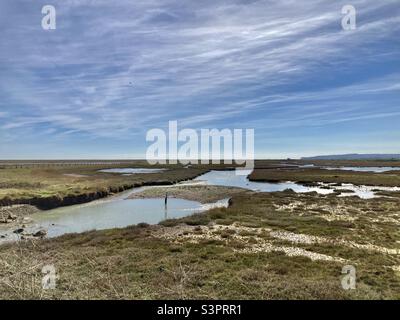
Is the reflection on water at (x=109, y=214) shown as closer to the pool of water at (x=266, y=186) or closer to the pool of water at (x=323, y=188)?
the pool of water at (x=266, y=186)

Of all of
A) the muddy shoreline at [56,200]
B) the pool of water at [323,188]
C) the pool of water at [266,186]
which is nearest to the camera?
Answer: the muddy shoreline at [56,200]

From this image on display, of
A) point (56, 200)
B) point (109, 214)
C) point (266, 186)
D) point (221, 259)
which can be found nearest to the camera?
point (221, 259)

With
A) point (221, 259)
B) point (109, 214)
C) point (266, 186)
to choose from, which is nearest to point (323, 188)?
Answer: point (266, 186)

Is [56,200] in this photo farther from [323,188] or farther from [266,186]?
[323,188]

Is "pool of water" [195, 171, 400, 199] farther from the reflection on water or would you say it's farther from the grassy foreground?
the reflection on water

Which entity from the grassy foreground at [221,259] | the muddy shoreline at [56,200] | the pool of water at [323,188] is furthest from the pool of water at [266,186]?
the grassy foreground at [221,259]

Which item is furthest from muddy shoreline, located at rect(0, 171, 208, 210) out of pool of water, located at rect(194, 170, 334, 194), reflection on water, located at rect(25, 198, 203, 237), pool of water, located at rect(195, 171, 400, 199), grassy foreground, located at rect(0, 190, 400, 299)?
pool of water, located at rect(195, 171, 400, 199)
